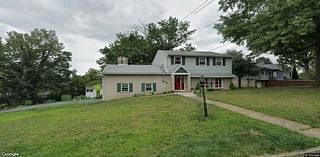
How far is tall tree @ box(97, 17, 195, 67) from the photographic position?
126 ft

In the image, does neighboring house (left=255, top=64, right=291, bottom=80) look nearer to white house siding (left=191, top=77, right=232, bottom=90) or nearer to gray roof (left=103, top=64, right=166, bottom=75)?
white house siding (left=191, top=77, right=232, bottom=90)

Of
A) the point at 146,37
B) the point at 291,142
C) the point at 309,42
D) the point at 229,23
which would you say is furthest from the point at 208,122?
the point at 146,37

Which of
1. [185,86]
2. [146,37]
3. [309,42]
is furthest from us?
[146,37]

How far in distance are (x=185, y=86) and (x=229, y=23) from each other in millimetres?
8513

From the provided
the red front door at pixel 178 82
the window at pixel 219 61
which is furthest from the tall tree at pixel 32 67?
the window at pixel 219 61

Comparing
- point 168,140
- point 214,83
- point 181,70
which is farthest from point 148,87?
point 168,140

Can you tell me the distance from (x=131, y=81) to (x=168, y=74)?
433 cm

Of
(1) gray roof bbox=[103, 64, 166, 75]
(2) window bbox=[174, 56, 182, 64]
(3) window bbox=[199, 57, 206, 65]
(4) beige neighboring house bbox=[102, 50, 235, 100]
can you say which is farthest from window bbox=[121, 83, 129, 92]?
(3) window bbox=[199, 57, 206, 65]

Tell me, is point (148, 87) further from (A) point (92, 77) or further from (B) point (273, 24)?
(A) point (92, 77)

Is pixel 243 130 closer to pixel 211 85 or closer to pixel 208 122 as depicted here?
pixel 208 122

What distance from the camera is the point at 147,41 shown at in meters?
40.2

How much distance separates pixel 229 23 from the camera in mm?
24781

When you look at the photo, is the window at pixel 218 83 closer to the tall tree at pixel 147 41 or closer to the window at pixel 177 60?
the window at pixel 177 60

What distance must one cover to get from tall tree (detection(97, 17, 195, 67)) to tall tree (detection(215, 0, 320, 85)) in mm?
15703
